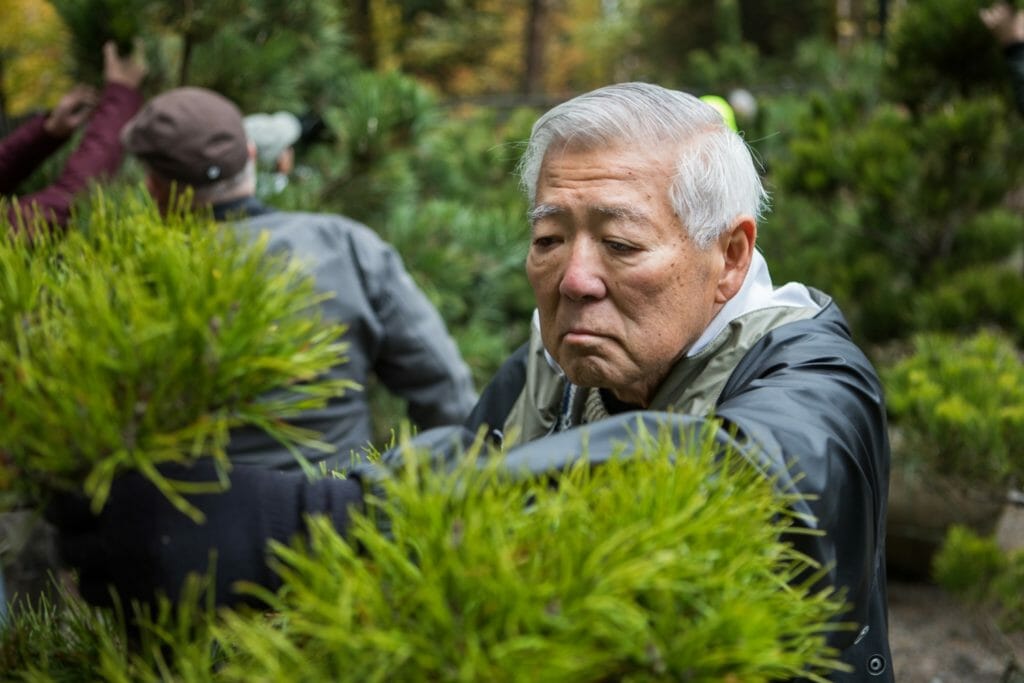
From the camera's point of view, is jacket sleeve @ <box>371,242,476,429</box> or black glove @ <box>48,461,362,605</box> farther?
jacket sleeve @ <box>371,242,476,429</box>

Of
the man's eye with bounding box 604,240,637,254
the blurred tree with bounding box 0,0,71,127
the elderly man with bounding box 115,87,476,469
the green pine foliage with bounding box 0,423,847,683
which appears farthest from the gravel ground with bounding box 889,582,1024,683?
the blurred tree with bounding box 0,0,71,127

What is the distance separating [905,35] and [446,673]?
377cm

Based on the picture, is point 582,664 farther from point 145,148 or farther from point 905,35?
point 905,35

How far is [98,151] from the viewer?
321 centimetres

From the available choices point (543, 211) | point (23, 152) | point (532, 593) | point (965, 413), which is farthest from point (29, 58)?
point (532, 593)

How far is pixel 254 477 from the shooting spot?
3.01 feet

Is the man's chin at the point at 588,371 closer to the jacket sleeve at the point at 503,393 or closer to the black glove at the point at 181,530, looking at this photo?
the jacket sleeve at the point at 503,393

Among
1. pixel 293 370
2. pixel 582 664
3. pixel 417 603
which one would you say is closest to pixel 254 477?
pixel 293 370

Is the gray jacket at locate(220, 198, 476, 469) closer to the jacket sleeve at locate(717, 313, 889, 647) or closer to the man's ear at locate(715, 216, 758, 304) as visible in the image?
the man's ear at locate(715, 216, 758, 304)

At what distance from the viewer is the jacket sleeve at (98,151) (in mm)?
2992

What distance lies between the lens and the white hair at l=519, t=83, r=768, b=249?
1.47m

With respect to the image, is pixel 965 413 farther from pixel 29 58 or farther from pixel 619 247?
pixel 29 58

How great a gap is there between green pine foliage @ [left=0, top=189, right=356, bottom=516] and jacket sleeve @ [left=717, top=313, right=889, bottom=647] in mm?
459

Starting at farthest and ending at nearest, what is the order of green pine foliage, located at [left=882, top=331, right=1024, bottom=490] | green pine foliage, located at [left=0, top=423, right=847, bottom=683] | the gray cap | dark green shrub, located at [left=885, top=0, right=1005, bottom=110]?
dark green shrub, located at [left=885, top=0, right=1005, bottom=110]
the gray cap
green pine foliage, located at [left=882, top=331, right=1024, bottom=490]
green pine foliage, located at [left=0, top=423, right=847, bottom=683]
